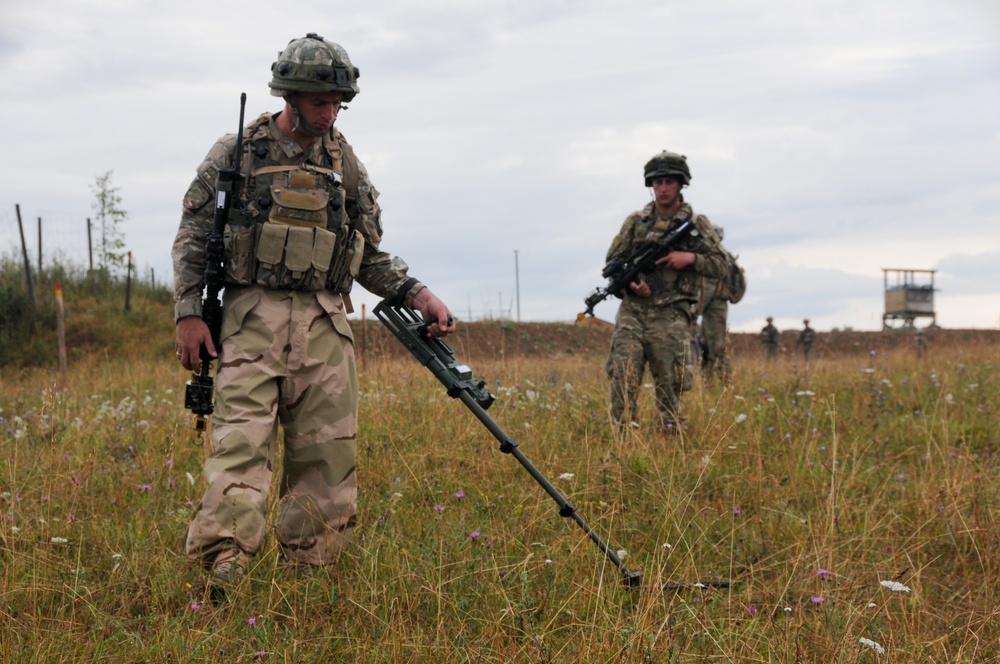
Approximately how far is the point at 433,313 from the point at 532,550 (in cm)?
112

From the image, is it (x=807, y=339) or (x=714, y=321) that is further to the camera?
(x=807, y=339)

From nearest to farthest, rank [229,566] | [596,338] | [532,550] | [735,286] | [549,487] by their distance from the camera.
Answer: [229,566], [549,487], [532,550], [735,286], [596,338]

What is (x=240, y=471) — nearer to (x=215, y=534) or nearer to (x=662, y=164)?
(x=215, y=534)

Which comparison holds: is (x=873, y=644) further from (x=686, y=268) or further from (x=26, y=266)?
(x=26, y=266)

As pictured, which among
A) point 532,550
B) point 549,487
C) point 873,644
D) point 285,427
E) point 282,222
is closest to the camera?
point 873,644

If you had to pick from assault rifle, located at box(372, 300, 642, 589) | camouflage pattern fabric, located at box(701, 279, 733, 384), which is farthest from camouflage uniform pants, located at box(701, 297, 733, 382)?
assault rifle, located at box(372, 300, 642, 589)

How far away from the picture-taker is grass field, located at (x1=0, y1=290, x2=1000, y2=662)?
10.4 feet

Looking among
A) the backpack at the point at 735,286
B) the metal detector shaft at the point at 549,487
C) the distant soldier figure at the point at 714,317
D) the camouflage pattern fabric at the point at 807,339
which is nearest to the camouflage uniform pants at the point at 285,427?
the metal detector shaft at the point at 549,487

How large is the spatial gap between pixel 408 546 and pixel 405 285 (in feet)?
3.73

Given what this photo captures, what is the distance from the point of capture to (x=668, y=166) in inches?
273

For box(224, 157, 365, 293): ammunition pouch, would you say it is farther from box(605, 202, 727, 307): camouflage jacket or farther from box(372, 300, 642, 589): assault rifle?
box(605, 202, 727, 307): camouflage jacket

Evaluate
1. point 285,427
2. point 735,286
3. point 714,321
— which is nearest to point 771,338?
point 735,286

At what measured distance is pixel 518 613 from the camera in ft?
10.6

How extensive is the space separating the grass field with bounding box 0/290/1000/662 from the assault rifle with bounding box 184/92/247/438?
236mm
